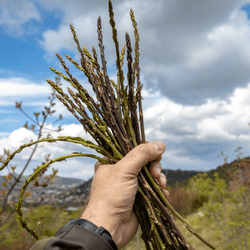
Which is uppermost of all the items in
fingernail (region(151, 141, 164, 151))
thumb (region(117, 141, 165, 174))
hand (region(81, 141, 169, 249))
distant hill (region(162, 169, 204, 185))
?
fingernail (region(151, 141, 164, 151))

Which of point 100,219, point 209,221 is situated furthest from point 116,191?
point 209,221

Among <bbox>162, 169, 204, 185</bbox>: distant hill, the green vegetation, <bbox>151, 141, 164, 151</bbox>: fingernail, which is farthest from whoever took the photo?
<bbox>162, 169, 204, 185</bbox>: distant hill

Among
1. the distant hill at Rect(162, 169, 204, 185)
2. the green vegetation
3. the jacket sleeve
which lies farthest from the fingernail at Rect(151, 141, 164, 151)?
the distant hill at Rect(162, 169, 204, 185)

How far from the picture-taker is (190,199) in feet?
31.0

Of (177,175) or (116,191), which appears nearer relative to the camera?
(116,191)

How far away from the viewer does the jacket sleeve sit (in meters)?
1.13

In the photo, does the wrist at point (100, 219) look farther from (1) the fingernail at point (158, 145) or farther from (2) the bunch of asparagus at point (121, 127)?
(1) the fingernail at point (158, 145)

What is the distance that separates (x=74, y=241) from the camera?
1218 mm

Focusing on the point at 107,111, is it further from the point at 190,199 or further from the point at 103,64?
the point at 190,199

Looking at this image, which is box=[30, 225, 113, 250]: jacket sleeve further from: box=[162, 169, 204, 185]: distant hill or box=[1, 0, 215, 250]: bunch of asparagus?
box=[162, 169, 204, 185]: distant hill

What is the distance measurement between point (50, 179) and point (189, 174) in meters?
13.2

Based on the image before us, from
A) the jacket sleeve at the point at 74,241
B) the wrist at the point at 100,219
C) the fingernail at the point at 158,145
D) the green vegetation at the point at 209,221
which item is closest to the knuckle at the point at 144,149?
the fingernail at the point at 158,145

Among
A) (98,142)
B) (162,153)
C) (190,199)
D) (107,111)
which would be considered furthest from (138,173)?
(190,199)

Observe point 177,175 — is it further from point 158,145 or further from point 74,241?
point 74,241
